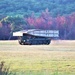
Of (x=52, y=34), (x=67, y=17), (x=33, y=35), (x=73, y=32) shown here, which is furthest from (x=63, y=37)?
(x=33, y=35)

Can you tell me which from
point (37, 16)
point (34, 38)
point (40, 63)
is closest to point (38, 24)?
point (37, 16)

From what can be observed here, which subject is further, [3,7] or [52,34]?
[3,7]

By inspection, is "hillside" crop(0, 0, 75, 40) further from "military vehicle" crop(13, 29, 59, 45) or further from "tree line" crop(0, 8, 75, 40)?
"military vehicle" crop(13, 29, 59, 45)

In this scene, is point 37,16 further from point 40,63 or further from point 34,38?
point 40,63

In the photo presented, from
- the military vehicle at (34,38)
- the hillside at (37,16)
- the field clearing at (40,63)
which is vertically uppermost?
the field clearing at (40,63)

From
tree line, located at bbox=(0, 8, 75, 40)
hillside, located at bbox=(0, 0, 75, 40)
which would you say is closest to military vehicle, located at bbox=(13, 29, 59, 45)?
hillside, located at bbox=(0, 0, 75, 40)

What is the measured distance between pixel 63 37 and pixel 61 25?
6.11 m

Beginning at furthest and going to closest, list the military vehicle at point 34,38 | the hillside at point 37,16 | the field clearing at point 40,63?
1. the hillside at point 37,16
2. the military vehicle at point 34,38
3. the field clearing at point 40,63

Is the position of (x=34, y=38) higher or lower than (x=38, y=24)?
higher

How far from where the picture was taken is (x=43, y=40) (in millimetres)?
56688

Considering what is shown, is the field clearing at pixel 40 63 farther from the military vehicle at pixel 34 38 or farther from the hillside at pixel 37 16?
the hillside at pixel 37 16

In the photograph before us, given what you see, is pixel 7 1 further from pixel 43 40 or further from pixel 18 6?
pixel 43 40

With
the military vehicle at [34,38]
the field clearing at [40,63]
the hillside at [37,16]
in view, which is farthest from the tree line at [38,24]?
the field clearing at [40,63]

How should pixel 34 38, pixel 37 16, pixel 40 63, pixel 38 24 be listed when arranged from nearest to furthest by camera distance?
pixel 40 63, pixel 34 38, pixel 38 24, pixel 37 16
